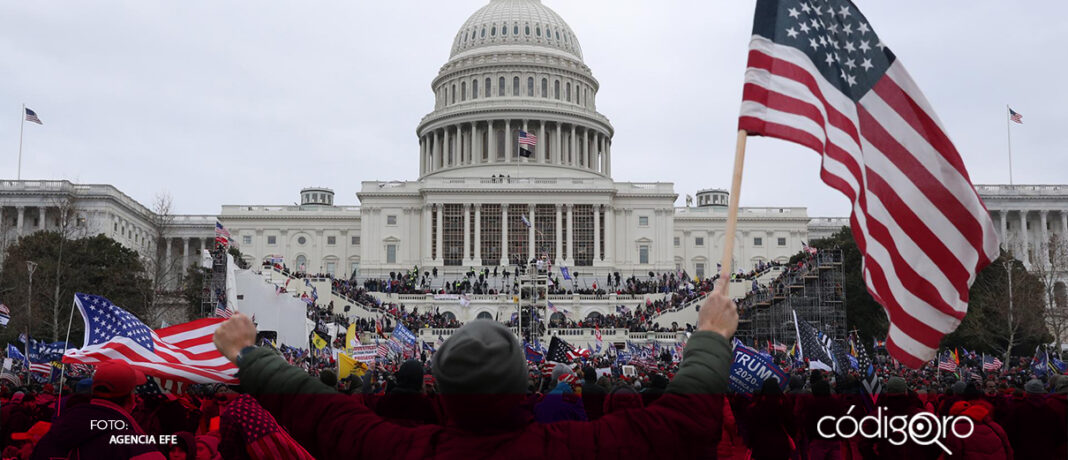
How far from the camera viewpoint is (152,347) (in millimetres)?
12352

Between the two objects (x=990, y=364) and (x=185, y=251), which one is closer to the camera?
(x=990, y=364)

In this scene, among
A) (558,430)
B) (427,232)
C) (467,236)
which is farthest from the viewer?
(427,232)

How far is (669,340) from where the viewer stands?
5472 centimetres

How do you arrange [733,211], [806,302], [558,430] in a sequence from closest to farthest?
[558,430], [733,211], [806,302]

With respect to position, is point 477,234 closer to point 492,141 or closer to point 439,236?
point 439,236

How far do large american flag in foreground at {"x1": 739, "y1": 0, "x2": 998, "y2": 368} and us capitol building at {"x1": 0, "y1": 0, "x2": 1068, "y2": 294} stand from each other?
7589 centimetres

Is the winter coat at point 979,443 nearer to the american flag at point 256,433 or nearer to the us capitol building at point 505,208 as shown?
the american flag at point 256,433

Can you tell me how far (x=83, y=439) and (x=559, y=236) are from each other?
79827 mm

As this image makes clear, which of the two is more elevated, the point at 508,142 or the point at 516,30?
the point at 516,30

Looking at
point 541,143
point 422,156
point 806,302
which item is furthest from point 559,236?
point 806,302

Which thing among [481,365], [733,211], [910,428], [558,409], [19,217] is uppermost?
[19,217]

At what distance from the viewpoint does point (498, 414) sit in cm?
351

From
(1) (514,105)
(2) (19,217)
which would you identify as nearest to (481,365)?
(1) (514,105)

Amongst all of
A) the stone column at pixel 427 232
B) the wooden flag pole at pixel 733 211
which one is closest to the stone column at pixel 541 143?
the stone column at pixel 427 232
